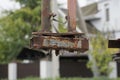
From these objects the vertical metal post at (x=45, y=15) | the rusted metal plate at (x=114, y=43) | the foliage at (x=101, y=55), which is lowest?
the foliage at (x=101, y=55)

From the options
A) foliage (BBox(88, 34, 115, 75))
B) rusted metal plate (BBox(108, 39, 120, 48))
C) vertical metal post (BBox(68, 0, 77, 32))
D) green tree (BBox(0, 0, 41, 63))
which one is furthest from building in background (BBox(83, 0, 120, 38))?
vertical metal post (BBox(68, 0, 77, 32))

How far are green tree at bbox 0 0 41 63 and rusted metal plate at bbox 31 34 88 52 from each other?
3278cm

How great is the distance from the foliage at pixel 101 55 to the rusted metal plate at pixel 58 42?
21.3 metres

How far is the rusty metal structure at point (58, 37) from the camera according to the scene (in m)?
4.40

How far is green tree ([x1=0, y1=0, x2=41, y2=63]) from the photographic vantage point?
37562mm

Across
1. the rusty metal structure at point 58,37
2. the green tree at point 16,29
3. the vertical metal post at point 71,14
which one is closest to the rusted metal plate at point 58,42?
the rusty metal structure at point 58,37

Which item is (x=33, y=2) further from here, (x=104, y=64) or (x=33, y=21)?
(x=104, y=64)

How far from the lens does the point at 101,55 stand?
2708cm

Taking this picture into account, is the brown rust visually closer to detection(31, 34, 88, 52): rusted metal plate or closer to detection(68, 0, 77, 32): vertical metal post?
detection(31, 34, 88, 52): rusted metal plate

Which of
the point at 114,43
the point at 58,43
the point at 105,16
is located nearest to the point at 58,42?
the point at 58,43

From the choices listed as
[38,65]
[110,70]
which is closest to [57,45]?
[110,70]

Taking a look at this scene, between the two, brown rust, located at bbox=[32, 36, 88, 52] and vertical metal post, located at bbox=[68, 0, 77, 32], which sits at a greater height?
vertical metal post, located at bbox=[68, 0, 77, 32]

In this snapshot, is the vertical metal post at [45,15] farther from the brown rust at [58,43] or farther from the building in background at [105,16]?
the building in background at [105,16]

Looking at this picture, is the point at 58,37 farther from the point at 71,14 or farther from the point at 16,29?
the point at 16,29
